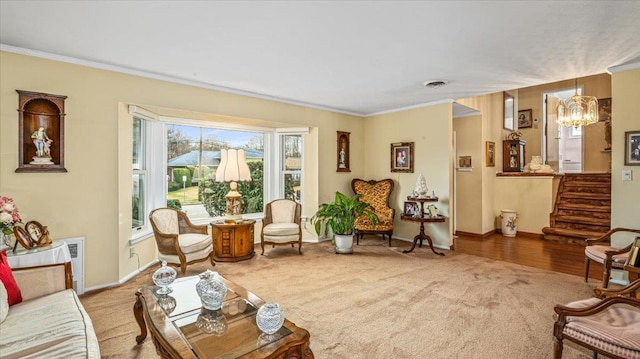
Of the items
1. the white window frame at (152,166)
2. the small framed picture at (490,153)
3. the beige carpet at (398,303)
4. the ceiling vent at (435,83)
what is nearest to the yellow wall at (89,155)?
the white window frame at (152,166)

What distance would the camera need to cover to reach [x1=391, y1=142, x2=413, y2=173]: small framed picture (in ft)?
18.5

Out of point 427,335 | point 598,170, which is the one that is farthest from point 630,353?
point 598,170

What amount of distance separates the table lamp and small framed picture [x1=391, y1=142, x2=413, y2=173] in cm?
286

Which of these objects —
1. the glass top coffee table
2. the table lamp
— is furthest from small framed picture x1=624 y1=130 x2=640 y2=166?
the table lamp

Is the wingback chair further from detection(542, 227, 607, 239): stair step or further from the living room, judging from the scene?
detection(542, 227, 607, 239): stair step

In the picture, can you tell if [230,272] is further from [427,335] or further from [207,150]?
[427,335]

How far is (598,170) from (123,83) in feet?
34.2

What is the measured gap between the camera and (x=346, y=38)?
9.06ft

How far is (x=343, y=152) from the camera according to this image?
604 centimetres

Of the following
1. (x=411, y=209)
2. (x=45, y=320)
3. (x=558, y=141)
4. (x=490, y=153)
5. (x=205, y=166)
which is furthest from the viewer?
(x=558, y=141)

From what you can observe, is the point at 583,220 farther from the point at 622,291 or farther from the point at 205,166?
the point at 205,166

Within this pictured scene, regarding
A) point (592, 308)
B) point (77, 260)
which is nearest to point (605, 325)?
point (592, 308)

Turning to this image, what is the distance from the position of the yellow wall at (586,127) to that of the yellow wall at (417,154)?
4.69 meters

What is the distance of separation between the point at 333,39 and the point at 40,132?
3021mm
